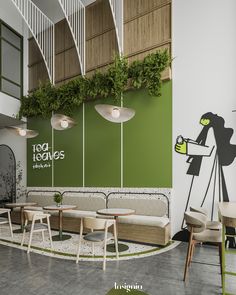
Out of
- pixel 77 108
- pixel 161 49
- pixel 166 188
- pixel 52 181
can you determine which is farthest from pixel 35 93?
pixel 166 188

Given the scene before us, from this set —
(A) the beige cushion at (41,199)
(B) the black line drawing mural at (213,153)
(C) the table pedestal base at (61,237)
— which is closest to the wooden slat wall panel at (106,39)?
(B) the black line drawing mural at (213,153)

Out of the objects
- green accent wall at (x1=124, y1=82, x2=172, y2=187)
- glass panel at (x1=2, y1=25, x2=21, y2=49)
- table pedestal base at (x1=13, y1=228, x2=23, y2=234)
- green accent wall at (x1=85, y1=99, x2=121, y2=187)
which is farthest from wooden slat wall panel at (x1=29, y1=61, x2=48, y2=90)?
table pedestal base at (x1=13, y1=228, x2=23, y2=234)

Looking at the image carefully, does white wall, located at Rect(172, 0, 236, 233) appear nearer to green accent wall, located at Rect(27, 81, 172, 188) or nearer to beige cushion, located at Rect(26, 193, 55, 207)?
green accent wall, located at Rect(27, 81, 172, 188)

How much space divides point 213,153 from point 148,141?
148cm

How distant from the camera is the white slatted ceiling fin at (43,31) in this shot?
7473 mm

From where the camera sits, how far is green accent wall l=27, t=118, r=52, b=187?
25.7 ft

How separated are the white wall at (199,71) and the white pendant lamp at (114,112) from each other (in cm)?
143

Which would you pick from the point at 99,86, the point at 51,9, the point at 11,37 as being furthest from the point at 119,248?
the point at 11,37

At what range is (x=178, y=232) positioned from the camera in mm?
5512

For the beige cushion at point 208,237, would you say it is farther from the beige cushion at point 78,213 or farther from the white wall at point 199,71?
the beige cushion at point 78,213

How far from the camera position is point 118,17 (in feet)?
21.2

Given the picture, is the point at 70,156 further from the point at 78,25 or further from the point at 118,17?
the point at 118,17

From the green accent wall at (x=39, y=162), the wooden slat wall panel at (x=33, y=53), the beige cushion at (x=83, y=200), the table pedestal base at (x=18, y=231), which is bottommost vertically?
the table pedestal base at (x=18, y=231)

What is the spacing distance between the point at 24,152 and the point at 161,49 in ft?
17.9
